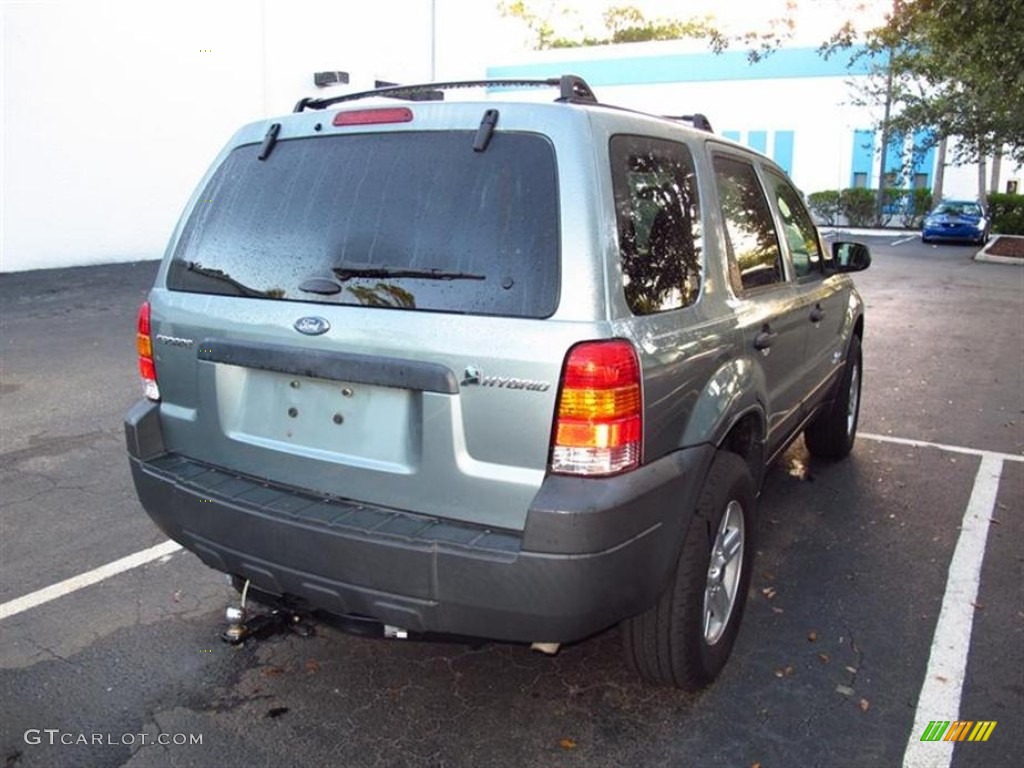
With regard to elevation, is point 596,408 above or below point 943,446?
above

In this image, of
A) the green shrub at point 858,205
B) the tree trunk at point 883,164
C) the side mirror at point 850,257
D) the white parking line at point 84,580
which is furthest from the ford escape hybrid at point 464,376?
the green shrub at point 858,205

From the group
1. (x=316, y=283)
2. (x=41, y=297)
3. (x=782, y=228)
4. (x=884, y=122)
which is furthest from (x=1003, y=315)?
(x=884, y=122)

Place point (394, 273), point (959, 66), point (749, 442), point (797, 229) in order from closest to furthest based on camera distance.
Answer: point (394, 273), point (749, 442), point (797, 229), point (959, 66)

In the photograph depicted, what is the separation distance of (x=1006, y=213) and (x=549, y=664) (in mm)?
36455

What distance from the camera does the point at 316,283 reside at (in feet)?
8.98

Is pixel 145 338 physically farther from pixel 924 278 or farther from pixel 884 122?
pixel 884 122

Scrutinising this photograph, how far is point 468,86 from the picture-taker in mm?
3051

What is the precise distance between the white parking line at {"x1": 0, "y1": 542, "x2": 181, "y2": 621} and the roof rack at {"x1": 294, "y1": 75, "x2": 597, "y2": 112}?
1923 mm

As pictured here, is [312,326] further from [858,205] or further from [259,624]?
[858,205]

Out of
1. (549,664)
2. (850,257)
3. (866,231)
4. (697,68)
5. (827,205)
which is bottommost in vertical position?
(549,664)

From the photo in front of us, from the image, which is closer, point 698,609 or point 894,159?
point 698,609

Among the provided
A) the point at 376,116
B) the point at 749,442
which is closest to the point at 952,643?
the point at 749,442

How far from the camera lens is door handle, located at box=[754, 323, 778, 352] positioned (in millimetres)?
3395

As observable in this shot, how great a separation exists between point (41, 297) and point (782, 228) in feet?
39.2
